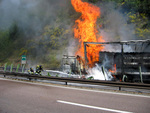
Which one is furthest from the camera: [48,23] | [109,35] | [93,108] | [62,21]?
[48,23]

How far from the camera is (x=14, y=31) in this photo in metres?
43.1

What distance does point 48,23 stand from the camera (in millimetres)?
37406

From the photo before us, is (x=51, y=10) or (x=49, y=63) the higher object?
(x=51, y=10)

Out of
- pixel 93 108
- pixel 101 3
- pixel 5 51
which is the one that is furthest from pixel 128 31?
pixel 5 51

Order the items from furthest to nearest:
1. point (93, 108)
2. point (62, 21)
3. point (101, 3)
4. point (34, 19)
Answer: point (34, 19)
point (62, 21)
point (101, 3)
point (93, 108)

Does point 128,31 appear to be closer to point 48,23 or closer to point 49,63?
point 49,63

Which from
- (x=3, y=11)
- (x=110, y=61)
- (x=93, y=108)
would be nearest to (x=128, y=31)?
(x=110, y=61)

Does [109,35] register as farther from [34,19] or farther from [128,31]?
[34,19]

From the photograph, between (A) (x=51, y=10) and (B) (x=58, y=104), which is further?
(A) (x=51, y=10)

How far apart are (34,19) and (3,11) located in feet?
34.5

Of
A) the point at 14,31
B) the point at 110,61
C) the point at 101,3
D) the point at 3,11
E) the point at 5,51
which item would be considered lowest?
the point at 110,61

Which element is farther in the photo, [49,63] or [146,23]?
[49,63]

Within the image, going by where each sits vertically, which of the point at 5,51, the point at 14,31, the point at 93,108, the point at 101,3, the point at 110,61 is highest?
the point at 101,3

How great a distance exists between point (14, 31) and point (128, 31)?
3262 cm
